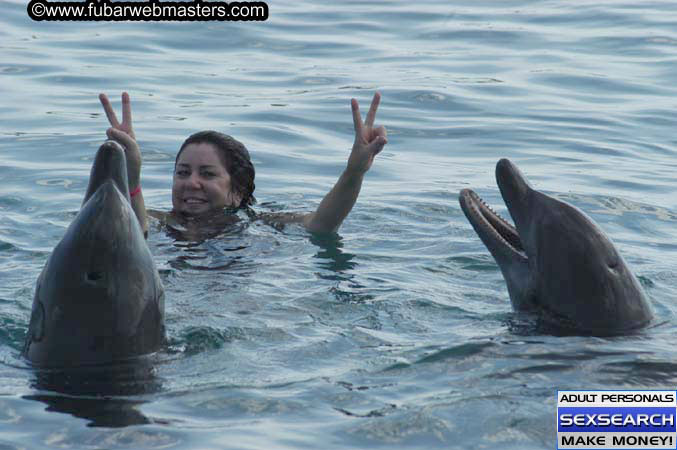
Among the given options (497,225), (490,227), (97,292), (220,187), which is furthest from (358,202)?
(97,292)

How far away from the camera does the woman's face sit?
894 cm

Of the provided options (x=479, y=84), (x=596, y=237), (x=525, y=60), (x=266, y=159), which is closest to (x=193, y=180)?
(x=266, y=159)

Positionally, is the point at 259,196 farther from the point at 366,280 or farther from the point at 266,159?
the point at 366,280

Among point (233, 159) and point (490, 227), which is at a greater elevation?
point (233, 159)

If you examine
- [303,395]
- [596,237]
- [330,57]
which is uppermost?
[330,57]

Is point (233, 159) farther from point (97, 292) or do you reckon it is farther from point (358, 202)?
point (97, 292)

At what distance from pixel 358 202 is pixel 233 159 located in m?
1.42

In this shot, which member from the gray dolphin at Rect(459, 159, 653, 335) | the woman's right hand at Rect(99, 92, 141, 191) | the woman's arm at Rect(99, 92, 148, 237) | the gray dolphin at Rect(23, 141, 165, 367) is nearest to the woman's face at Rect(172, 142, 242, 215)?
the woman's arm at Rect(99, 92, 148, 237)

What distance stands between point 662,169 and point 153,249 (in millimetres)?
5397

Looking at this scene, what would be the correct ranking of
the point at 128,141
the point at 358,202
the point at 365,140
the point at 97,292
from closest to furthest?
the point at 97,292 < the point at 128,141 < the point at 365,140 < the point at 358,202

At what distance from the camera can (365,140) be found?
320 inches

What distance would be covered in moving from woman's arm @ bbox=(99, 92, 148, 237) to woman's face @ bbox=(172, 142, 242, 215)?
0.86 meters

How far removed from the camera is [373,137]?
8188mm

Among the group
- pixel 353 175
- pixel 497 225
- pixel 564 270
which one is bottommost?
pixel 564 270
